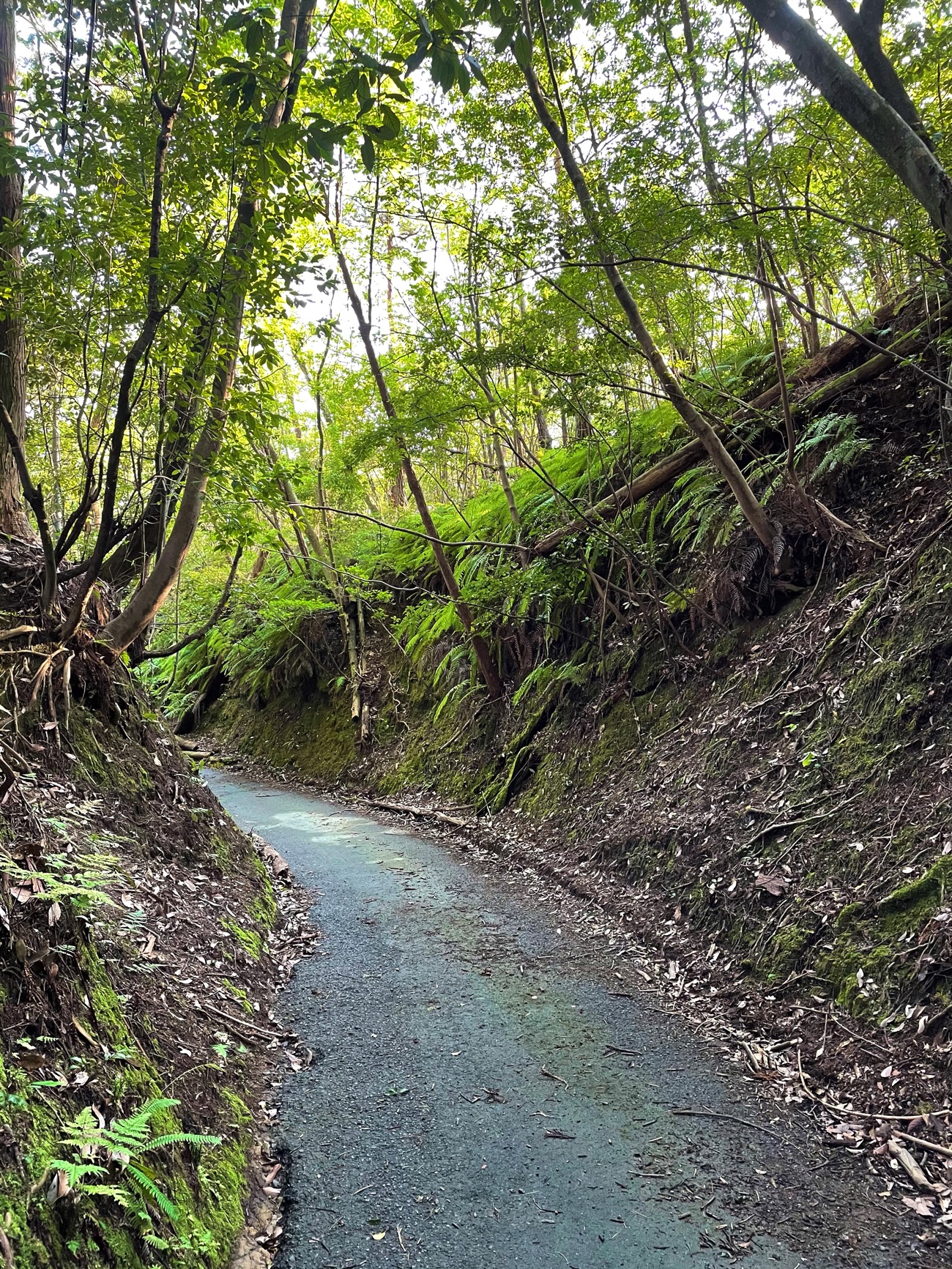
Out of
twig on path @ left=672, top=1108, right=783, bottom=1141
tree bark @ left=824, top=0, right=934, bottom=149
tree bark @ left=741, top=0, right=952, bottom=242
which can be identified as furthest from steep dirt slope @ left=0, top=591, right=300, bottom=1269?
tree bark @ left=824, top=0, right=934, bottom=149

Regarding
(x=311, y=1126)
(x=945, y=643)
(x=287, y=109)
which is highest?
(x=287, y=109)

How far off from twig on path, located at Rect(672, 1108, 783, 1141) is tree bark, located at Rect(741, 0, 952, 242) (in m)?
4.59

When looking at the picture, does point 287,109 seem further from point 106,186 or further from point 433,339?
point 433,339

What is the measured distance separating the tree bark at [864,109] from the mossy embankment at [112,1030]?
536 cm

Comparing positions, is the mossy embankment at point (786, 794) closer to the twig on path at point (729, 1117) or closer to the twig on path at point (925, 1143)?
the twig on path at point (925, 1143)

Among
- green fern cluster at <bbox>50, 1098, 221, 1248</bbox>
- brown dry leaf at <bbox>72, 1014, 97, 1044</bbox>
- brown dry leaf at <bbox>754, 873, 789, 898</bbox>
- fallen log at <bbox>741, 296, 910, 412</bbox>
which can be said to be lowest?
brown dry leaf at <bbox>754, 873, 789, 898</bbox>

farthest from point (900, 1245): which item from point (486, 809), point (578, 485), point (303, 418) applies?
point (303, 418)

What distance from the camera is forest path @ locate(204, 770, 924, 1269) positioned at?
113 inches

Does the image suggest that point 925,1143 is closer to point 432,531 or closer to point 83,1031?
point 83,1031

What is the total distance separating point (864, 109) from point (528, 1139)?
5654 mm

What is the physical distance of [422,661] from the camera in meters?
15.2

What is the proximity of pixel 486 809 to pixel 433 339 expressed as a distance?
22.3 feet

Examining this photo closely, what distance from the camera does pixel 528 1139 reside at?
3.51 meters

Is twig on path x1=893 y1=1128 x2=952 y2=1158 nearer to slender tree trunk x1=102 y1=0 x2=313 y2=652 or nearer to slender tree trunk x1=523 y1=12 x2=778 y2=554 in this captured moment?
slender tree trunk x1=523 y1=12 x2=778 y2=554
